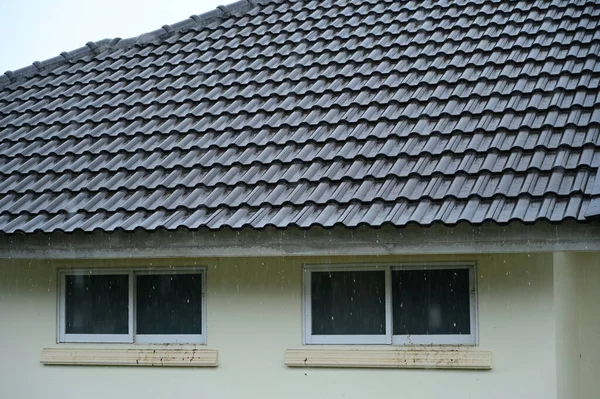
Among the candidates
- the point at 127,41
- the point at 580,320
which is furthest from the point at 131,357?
the point at 127,41

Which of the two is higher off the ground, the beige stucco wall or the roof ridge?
the roof ridge

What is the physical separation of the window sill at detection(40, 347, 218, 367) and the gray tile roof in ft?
4.41

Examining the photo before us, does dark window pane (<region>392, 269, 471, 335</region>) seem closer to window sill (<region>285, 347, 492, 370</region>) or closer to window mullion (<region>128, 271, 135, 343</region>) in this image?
window sill (<region>285, 347, 492, 370</region>)

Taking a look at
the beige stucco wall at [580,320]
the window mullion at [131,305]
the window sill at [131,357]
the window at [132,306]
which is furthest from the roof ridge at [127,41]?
the beige stucco wall at [580,320]

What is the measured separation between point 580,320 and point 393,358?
1932 millimetres

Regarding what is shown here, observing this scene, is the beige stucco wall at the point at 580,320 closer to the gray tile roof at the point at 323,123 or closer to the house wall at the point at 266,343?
the house wall at the point at 266,343

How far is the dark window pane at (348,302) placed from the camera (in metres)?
8.42

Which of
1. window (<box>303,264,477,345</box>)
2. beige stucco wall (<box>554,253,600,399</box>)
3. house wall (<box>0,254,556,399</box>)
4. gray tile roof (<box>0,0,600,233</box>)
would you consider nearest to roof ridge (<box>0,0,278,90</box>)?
gray tile roof (<box>0,0,600,233</box>)

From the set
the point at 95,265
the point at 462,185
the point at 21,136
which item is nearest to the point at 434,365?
the point at 462,185

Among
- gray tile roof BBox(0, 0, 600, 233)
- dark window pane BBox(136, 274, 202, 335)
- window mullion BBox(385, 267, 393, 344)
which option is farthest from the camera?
dark window pane BBox(136, 274, 202, 335)

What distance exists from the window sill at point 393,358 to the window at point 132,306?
108 cm

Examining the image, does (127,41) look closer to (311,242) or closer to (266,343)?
(266,343)

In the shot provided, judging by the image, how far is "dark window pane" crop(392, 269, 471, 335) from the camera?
322 inches

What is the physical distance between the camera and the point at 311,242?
25.8 ft
